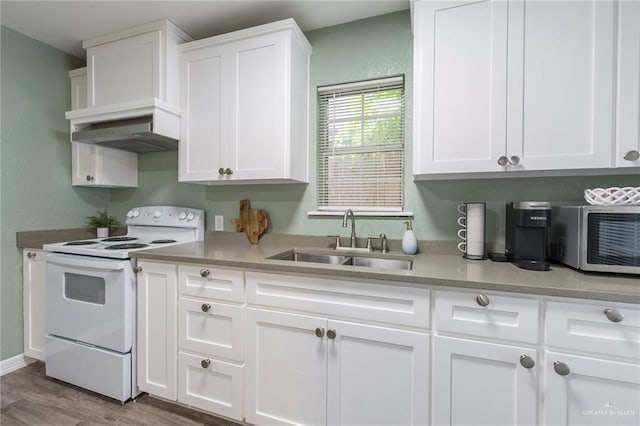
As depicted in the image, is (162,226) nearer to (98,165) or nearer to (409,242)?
Answer: (98,165)

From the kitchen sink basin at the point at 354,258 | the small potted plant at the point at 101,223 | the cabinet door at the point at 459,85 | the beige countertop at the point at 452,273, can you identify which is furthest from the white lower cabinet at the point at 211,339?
the small potted plant at the point at 101,223

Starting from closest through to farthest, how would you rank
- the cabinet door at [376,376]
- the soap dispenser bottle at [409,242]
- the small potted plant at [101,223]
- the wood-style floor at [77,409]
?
1. the cabinet door at [376,376]
2. the wood-style floor at [77,409]
3. the soap dispenser bottle at [409,242]
4. the small potted plant at [101,223]

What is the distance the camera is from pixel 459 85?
139cm

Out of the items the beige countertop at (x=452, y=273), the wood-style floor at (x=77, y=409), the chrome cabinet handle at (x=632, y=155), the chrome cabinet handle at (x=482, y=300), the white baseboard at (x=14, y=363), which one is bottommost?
the wood-style floor at (x=77, y=409)

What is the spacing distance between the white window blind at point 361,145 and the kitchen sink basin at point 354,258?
1.10 feet

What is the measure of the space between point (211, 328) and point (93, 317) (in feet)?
2.75

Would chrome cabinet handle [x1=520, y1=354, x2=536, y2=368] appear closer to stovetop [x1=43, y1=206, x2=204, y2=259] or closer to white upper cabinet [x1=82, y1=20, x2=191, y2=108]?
stovetop [x1=43, y1=206, x2=204, y2=259]

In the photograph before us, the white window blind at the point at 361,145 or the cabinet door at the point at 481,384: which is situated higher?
the white window blind at the point at 361,145

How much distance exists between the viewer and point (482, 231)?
5.01 feet

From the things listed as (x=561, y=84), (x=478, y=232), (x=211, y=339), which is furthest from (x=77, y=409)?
(x=561, y=84)

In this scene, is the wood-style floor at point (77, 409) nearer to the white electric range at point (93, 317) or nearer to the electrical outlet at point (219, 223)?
the white electric range at point (93, 317)

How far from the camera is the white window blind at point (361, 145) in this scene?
1.87m

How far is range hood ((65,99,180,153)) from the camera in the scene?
1830 millimetres

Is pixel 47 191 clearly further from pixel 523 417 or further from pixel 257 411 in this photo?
pixel 523 417
